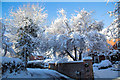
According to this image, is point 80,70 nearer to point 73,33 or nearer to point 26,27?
point 73,33

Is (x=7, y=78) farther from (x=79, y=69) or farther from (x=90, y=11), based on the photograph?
(x=90, y=11)

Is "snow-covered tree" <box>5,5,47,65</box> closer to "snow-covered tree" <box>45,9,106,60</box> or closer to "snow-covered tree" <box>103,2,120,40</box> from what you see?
"snow-covered tree" <box>45,9,106,60</box>

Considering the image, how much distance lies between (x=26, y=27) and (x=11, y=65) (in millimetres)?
4584

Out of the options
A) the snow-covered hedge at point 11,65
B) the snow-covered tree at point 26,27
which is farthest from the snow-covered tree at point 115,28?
the snow-covered hedge at point 11,65

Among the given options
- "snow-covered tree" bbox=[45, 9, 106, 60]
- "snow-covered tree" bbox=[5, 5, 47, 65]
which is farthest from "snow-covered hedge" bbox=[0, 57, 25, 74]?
"snow-covered tree" bbox=[45, 9, 106, 60]

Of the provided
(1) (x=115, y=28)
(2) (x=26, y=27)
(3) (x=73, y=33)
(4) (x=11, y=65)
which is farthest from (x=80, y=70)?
(2) (x=26, y=27)

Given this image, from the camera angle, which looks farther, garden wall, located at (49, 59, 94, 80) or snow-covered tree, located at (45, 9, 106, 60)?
snow-covered tree, located at (45, 9, 106, 60)

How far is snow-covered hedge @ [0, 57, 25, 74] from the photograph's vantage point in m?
9.26

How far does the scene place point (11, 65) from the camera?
32.1ft

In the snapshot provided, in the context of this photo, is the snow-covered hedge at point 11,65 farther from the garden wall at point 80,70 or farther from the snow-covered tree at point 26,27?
the garden wall at point 80,70

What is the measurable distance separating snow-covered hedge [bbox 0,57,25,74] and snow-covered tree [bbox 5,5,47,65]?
1098 mm

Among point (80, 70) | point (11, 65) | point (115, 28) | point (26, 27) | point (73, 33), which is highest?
point (26, 27)

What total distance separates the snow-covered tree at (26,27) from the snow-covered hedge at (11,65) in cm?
110

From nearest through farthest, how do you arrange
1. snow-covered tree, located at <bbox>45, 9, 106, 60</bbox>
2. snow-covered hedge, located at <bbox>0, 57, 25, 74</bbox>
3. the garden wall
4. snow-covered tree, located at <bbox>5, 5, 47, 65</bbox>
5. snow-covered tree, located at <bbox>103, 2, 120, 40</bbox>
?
snow-covered tree, located at <bbox>103, 2, 120, 40</bbox> → snow-covered hedge, located at <bbox>0, 57, 25, 74</bbox> → the garden wall → snow-covered tree, located at <bbox>5, 5, 47, 65</bbox> → snow-covered tree, located at <bbox>45, 9, 106, 60</bbox>
